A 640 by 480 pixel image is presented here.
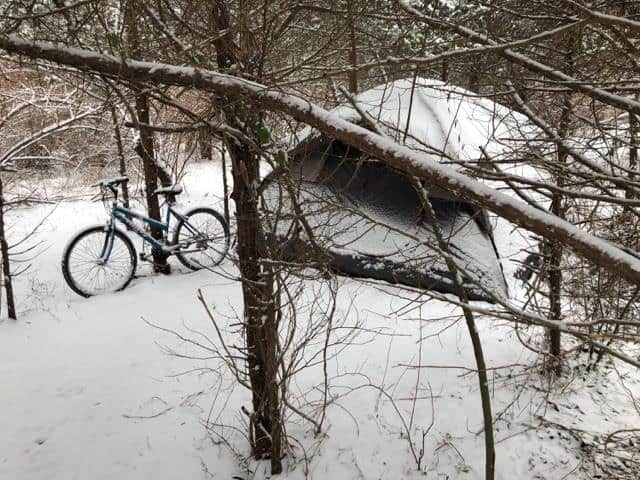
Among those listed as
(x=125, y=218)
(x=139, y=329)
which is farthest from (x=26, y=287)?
(x=139, y=329)

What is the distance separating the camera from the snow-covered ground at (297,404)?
3.17 meters

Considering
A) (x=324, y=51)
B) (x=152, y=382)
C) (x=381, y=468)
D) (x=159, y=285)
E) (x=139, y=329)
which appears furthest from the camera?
(x=159, y=285)

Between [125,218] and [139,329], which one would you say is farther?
[125,218]

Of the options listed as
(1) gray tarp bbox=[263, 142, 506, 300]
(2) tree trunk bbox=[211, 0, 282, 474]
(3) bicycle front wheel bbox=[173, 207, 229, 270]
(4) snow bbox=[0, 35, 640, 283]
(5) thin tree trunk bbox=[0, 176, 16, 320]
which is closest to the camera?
(4) snow bbox=[0, 35, 640, 283]

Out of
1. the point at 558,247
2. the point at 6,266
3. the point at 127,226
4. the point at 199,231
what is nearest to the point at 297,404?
the point at 558,247

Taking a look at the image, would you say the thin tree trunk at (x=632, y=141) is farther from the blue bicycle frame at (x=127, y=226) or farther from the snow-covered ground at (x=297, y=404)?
the blue bicycle frame at (x=127, y=226)

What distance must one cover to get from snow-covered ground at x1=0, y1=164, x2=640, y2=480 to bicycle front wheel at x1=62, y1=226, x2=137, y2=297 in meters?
0.39

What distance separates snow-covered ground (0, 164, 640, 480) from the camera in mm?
3166

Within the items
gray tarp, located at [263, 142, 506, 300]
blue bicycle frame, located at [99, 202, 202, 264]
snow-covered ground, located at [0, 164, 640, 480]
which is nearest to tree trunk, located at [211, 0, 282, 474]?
snow-covered ground, located at [0, 164, 640, 480]

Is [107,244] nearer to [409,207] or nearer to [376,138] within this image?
[409,207]

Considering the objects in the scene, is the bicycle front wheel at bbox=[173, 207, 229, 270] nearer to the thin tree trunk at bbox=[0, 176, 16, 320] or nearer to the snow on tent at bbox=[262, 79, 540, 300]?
the snow on tent at bbox=[262, 79, 540, 300]

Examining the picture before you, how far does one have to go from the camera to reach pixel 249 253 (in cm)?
258

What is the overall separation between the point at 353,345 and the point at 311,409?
89 cm

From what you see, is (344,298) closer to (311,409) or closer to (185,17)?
(311,409)
